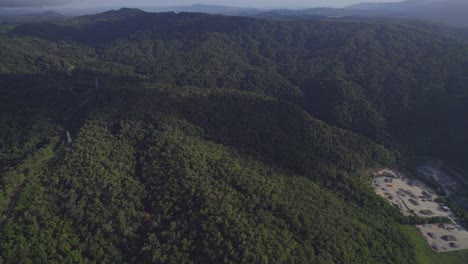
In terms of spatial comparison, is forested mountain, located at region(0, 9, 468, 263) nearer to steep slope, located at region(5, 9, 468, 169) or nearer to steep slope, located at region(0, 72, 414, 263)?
steep slope, located at region(0, 72, 414, 263)

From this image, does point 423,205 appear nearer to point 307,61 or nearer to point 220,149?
point 220,149

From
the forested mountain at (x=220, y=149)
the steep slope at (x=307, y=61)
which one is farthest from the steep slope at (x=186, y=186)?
the steep slope at (x=307, y=61)

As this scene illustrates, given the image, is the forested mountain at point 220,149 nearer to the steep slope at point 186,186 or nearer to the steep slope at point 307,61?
the steep slope at point 186,186

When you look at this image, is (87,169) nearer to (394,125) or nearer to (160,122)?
(160,122)

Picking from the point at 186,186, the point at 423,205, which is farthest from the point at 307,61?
the point at 186,186

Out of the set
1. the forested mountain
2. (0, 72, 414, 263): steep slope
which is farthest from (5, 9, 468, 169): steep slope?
(0, 72, 414, 263): steep slope
